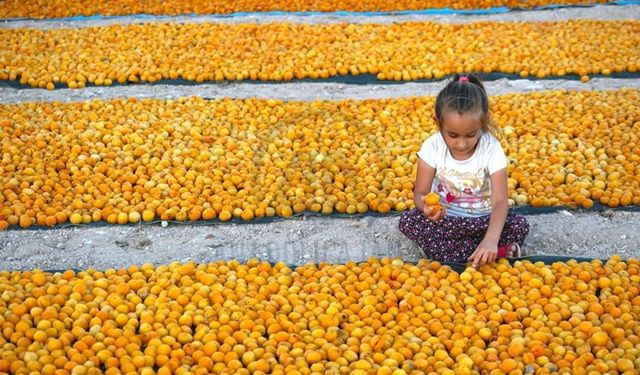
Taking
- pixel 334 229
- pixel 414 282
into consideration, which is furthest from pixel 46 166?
pixel 414 282

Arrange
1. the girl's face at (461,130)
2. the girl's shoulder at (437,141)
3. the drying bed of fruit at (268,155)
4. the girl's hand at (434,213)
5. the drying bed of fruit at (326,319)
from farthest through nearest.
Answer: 1. the drying bed of fruit at (268,155)
2. the girl's shoulder at (437,141)
3. the girl's hand at (434,213)
4. the girl's face at (461,130)
5. the drying bed of fruit at (326,319)

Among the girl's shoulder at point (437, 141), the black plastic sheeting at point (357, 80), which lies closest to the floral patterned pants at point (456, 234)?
the girl's shoulder at point (437, 141)

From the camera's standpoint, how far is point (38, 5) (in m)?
9.05

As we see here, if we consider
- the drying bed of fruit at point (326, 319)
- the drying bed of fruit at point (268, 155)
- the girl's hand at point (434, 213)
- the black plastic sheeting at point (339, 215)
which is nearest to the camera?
the drying bed of fruit at point (326, 319)

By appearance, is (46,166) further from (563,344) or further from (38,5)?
(38,5)

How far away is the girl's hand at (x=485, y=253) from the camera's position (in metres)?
3.49

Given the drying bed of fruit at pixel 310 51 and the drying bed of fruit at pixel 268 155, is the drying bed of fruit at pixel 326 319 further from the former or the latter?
the drying bed of fruit at pixel 310 51

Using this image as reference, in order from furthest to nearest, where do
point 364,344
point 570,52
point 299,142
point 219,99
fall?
point 570,52, point 219,99, point 299,142, point 364,344

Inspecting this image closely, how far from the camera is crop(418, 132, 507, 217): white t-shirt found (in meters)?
3.58

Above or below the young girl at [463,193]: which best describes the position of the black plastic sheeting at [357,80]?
below

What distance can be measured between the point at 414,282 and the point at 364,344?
558 mm

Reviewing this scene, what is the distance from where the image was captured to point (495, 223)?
3.52 m

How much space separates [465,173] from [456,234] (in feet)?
1.02

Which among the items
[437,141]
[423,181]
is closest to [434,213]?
[423,181]
